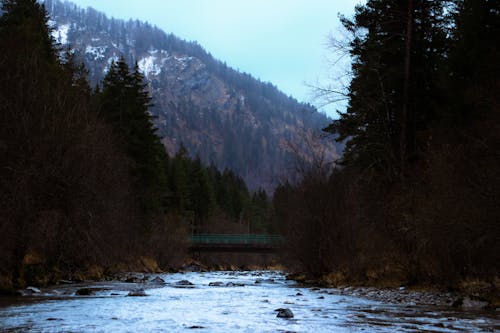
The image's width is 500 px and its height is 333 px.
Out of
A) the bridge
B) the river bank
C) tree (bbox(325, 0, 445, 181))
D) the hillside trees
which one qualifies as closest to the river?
the river bank

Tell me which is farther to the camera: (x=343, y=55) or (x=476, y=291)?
(x=343, y=55)

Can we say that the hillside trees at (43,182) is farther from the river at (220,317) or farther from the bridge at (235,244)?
the bridge at (235,244)

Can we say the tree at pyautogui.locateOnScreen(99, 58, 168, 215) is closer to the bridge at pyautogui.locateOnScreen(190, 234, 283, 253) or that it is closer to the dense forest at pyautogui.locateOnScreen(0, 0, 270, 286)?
the dense forest at pyautogui.locateOnScreen(0, 0, 270, 286)

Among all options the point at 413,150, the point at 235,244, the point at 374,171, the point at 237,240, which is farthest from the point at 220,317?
the point at 237,240

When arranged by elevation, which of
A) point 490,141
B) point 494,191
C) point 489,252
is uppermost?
point 490,141

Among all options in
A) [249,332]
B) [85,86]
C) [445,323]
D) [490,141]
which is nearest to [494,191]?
[490,141]

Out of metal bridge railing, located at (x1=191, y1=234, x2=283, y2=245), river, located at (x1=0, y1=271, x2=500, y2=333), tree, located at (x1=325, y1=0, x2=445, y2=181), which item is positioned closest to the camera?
river, located at (x1=0, y1=271, x2=500, y2=333)

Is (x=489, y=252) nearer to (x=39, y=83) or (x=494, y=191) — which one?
(x=494, y=191)

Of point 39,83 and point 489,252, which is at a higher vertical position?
point 39,83

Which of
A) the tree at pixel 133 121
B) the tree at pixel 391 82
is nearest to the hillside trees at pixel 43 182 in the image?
the tree at pixel 391 82

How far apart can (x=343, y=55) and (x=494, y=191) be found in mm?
9805

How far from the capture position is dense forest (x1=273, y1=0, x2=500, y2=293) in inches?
704

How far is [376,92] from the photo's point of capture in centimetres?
2414

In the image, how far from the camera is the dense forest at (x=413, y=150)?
17.9m
